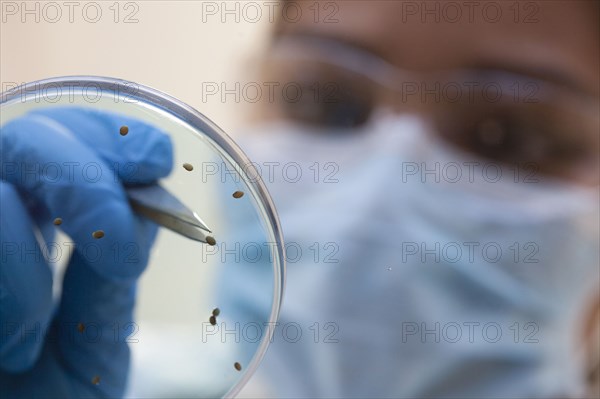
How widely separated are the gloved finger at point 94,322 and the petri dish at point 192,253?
0.04ft

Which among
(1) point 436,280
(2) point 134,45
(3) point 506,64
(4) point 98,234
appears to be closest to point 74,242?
(4) point 98,234

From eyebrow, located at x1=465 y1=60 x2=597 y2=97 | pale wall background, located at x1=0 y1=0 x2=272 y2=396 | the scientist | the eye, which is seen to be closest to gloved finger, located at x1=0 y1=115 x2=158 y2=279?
the scientist

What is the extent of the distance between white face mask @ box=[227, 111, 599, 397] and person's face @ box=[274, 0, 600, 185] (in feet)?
0.18

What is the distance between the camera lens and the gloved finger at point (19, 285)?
0.47 m

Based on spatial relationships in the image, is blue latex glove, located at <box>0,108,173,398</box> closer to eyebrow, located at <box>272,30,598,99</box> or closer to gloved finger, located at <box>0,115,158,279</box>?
gloved finger, located at <box>0,115,158,279</box>

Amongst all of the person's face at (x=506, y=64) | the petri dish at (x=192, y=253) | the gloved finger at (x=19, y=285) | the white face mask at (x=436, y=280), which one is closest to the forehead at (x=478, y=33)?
the person's face at (x=506, y=64)

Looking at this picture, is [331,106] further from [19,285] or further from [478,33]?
[19,285]

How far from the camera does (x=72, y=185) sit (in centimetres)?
49

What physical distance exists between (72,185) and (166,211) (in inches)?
3.1

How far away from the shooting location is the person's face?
39.6 inches

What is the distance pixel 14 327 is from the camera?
0.48 metres

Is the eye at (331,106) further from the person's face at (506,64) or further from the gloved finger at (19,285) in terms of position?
the gloved finger at (19,285)

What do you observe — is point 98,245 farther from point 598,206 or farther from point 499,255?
point 598,206

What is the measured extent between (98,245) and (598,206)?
79cm
